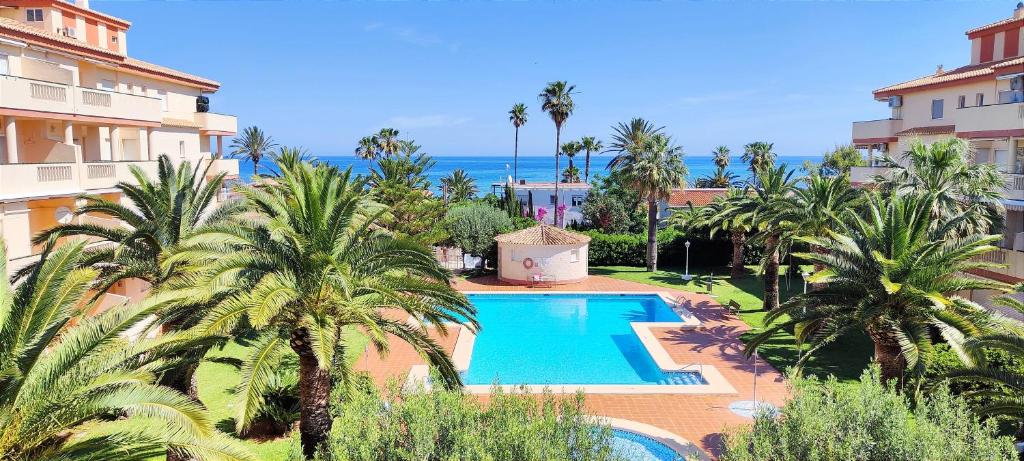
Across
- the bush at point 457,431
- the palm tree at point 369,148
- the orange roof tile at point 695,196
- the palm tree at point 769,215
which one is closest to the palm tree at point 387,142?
the palm tree at point 369,148

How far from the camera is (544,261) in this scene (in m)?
34.1

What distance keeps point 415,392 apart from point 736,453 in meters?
4.94

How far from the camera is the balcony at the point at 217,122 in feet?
101

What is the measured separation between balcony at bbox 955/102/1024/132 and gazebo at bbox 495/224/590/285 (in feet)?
57.8

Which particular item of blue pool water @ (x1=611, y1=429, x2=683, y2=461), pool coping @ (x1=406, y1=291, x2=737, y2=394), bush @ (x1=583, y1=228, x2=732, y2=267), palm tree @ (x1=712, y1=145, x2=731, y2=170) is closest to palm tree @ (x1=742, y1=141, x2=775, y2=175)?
palm tree @ (x1=712, y1=145, x2=731, y2=170)

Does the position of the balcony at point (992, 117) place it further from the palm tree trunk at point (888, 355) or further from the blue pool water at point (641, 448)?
the blue pool water at point (641, 448)

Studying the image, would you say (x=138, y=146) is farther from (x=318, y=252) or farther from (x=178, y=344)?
(x=178, y=344)

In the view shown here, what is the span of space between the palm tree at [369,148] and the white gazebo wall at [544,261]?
1747 inches

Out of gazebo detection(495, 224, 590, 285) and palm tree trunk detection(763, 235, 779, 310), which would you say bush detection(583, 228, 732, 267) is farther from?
palm tree trunk detection(763, 235, 779, 310)

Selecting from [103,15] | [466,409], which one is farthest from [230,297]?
[103,15]

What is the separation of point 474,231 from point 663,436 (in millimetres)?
22498

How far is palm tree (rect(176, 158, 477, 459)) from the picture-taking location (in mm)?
11250

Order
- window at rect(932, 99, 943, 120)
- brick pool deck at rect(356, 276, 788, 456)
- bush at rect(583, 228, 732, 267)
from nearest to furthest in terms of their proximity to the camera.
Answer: brick pool deck at rect(356, 276, 788, 456) < window at rect(932, 99, 943, 120) < bush at rect(583, 228, 732, 267)

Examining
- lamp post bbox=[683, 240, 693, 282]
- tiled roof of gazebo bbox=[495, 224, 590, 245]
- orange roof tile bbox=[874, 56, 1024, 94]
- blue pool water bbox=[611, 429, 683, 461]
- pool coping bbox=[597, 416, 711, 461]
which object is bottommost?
blue pool water bbox=[611, 429, 683, 461]
